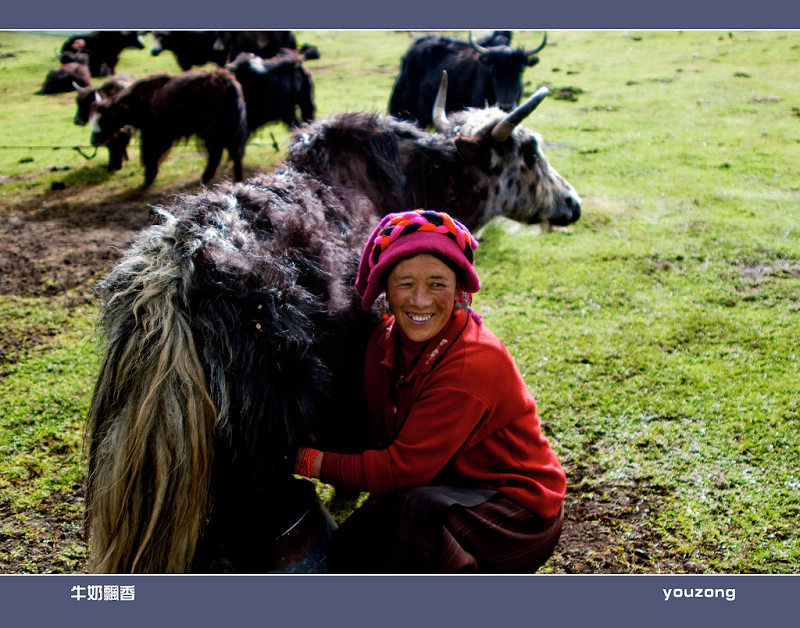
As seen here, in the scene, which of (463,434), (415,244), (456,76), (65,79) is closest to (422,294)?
(415,244)

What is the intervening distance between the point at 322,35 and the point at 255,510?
760 inches

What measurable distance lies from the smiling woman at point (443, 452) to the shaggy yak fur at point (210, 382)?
0.19 meters

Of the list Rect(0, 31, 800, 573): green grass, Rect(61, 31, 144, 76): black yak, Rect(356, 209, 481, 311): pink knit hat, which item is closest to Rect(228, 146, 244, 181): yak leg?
Rect(0, 31, 800, 573): green grass

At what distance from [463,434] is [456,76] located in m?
7.98

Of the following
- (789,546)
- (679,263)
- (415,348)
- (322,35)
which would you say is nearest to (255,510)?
(415,348)

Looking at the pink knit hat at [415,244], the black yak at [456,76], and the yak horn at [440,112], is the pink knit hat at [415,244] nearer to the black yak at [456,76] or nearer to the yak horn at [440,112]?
the yak horn at [440,112]

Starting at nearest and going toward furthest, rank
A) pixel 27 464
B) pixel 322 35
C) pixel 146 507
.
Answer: pixel 146 507, pixel 27 464, pixel 322 35

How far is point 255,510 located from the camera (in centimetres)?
202

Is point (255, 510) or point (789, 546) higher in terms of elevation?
point (255, 510)

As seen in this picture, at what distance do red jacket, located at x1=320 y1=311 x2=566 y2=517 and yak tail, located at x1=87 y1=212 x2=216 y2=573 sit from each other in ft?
1.43

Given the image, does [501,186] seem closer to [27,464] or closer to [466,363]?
[466,363]

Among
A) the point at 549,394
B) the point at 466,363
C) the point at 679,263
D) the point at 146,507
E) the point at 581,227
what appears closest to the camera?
the point at 146,507

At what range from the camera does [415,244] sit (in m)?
2.06
